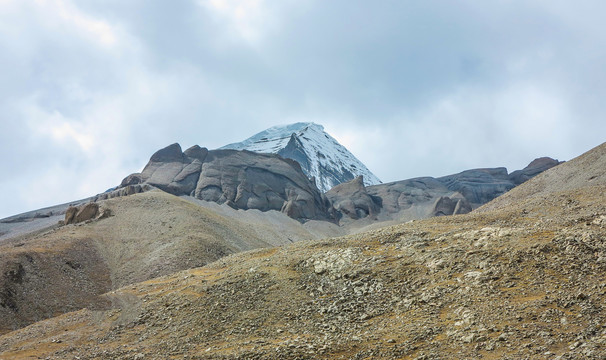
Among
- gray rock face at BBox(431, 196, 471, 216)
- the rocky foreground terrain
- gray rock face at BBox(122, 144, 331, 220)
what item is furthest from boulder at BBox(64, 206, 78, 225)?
gray rock face at BBox(431, 196, 471, 216)

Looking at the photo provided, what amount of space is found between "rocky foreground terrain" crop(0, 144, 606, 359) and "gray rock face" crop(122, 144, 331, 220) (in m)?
111

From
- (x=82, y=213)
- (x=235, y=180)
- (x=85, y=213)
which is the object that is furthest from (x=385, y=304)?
(x=235, y=180)

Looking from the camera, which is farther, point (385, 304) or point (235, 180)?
point (235, 180)

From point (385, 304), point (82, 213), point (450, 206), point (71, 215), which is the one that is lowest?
point (385, 304)

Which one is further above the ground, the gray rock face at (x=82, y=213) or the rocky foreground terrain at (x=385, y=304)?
the gray rock face at (x=82, y=213)

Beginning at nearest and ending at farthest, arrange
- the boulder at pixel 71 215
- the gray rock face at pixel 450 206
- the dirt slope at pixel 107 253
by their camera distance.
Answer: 1. the dirt slope at pixel 107 253
2. the boulder at pixel 71 215
3. the gray rock face at pixel 450 206

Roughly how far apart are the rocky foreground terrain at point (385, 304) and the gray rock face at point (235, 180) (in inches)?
4386

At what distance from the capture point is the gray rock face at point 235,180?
5871 inches

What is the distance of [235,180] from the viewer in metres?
159

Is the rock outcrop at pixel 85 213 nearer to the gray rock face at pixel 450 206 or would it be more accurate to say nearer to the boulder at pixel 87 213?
the boulder at pixel 87 213

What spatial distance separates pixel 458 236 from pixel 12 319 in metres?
41.4

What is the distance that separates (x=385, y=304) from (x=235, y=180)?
136498 mm

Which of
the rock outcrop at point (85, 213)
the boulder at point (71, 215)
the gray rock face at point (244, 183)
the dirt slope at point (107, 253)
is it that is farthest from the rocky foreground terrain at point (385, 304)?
the gray rock face at point (244, 183)

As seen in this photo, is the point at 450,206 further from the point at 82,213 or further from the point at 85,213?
the point at 82,213
